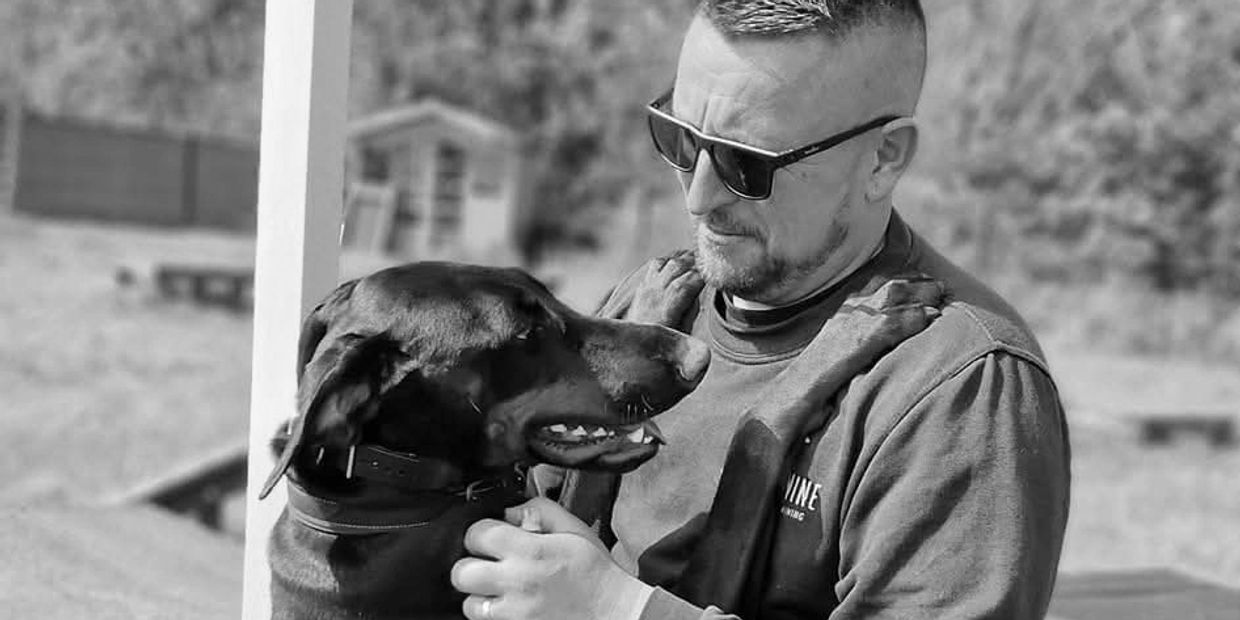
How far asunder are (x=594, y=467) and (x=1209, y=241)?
12.6m

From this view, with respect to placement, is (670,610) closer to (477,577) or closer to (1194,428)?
(477,577)

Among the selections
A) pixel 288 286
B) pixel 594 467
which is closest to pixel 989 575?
pixel 594 467

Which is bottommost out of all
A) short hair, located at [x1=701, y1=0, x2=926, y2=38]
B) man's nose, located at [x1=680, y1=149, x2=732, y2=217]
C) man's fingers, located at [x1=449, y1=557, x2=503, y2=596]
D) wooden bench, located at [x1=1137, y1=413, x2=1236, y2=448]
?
wooden bench, located at [x1=1137, y1=413, x2=1236, y2=448]

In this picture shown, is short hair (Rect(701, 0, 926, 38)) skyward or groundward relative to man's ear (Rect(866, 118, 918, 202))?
skyward

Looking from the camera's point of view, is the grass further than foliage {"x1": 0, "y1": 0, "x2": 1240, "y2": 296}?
No

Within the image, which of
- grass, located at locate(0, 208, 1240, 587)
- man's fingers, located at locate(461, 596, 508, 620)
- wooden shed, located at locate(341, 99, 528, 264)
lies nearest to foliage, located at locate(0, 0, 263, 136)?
wooden shed, located at locate(341, 99, 528, 264)

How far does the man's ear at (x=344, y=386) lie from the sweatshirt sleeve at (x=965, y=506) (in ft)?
2.23

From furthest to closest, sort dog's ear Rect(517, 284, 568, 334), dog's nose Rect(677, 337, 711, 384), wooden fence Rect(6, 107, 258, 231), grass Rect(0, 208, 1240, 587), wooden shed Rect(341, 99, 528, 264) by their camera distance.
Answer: wooden fence Rect(6, 107, 258, 231) < wooden shed Rect(341, 99, 528, 264) < grass Rect(0, 208, 1240, 587) < dog's ear Rect(517, 284, 568, 334) < dog's nose Rect(677, 337, 711, 384)

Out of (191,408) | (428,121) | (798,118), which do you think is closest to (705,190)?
(798,118)

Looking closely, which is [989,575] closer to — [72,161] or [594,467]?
[594,467]

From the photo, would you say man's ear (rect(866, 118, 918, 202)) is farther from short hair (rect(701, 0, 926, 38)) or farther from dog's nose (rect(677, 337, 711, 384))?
dog's nose (rect(677, 337, 711, 384))

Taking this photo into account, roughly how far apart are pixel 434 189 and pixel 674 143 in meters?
17.3

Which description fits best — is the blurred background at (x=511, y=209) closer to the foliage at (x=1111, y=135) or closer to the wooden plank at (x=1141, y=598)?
the foliage at (x=1111, y=135)

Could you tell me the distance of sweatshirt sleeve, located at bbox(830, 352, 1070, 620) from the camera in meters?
1.79
